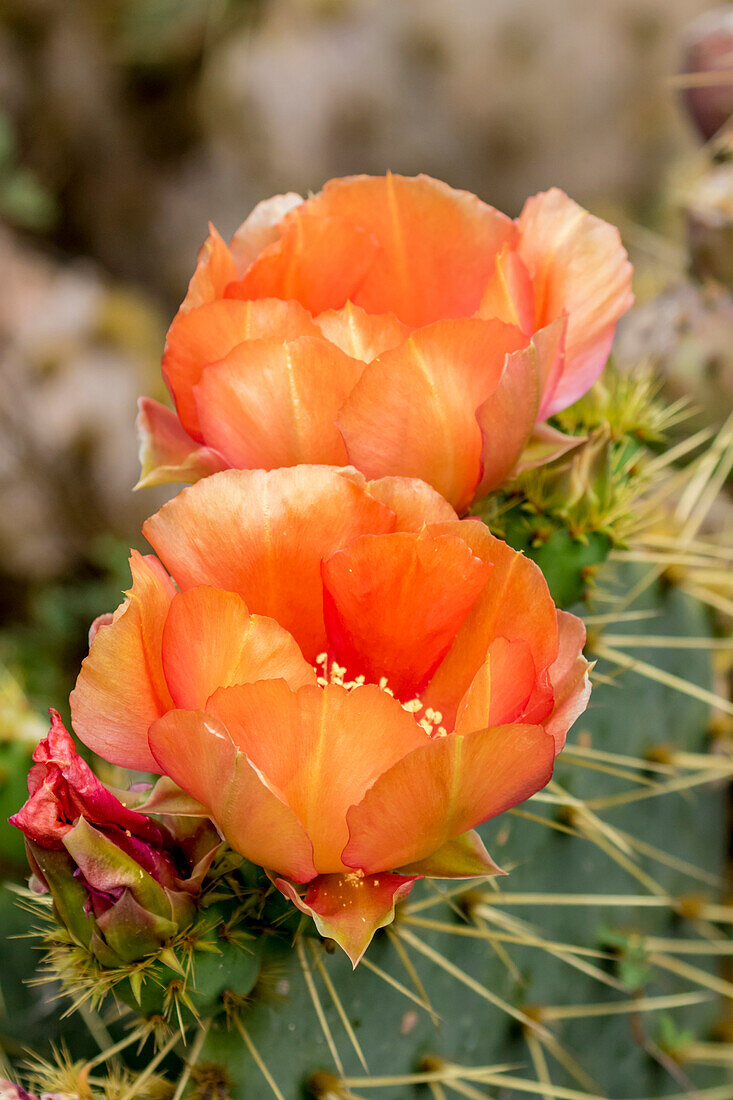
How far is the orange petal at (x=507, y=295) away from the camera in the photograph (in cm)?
37

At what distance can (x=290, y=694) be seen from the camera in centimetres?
28

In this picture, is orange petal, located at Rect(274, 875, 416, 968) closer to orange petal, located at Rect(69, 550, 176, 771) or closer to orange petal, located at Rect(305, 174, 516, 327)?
orange petal, located at Rect(69, 550, 176, 771)

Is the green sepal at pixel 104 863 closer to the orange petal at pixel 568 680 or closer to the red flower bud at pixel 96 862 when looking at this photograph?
the red flower bud at pixel 96 862

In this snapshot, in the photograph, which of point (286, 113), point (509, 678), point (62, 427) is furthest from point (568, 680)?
point (286, 113)

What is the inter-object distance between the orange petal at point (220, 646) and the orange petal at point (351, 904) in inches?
2.4

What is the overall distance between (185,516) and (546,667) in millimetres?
119

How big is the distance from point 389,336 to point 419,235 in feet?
0.17

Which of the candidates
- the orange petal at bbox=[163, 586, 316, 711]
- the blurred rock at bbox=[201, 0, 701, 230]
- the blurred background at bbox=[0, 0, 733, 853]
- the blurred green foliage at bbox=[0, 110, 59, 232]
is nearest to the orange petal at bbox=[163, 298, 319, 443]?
the orange petal at bbox=[163, 586, 316, 711]

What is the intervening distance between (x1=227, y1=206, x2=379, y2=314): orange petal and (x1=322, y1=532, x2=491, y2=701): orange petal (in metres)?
0.13

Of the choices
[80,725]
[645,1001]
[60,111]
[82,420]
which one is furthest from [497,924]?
[60,111]

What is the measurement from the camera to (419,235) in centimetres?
40

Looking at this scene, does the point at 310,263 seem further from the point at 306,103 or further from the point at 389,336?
the point at 306,103

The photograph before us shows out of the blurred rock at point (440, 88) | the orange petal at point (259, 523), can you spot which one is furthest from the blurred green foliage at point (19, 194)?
the orange petal at point (259, 523)

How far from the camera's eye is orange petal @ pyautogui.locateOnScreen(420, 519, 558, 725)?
1.05 feet
